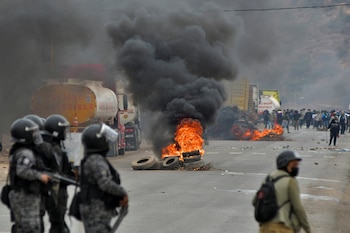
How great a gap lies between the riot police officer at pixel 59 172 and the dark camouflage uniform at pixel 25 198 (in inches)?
16.8

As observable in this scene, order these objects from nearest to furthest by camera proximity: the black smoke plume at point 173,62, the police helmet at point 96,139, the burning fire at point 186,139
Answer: the police helmet at point 96,139 → the burning fire at point 186,139 → the black smoke plume at point 173,62

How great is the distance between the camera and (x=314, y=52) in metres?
116

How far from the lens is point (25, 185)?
6133 millimetres

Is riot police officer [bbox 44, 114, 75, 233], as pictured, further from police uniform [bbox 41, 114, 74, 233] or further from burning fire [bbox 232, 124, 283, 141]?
burning fire [bbox 232, 124, 283, 141]

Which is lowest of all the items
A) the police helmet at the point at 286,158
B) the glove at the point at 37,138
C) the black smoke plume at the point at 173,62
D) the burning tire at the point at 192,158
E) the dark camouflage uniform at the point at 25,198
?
the burning tire at the point at 192,158

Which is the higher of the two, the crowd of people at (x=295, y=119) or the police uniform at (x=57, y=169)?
the police uniform at (x=57, y=169)

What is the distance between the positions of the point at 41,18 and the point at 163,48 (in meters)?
7.05

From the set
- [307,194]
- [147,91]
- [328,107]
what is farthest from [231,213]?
[328,107]

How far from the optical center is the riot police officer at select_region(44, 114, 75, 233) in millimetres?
6680

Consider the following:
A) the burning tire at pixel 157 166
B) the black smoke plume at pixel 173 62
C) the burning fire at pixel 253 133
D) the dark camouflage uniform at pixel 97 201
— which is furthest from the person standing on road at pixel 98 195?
the burning fire at pixel 253 133

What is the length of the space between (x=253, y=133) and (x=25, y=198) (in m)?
32.0

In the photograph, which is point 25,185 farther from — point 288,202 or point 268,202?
point 288,202

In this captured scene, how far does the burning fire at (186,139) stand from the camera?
19.6m

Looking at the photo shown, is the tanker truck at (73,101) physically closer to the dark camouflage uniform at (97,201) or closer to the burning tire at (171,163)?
the burning tire at (171,163)
